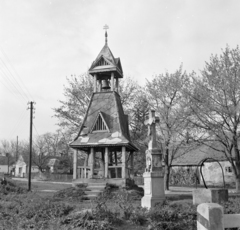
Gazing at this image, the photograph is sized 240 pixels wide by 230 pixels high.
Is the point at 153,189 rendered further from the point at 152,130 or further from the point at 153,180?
the point at 152,130

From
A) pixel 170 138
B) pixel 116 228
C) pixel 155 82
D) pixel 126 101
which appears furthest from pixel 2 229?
pixel 126 101

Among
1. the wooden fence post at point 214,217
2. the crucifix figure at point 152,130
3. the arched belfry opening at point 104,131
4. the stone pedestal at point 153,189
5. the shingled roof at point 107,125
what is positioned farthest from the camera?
the shingled roof at point 107,125

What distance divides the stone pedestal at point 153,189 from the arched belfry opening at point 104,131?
5.57 meters

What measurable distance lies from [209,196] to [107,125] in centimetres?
1195

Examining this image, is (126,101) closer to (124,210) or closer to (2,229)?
(124,210)

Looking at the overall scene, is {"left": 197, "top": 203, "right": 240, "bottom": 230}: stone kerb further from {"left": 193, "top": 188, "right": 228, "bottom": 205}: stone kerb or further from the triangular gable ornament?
the triangular gable ornament

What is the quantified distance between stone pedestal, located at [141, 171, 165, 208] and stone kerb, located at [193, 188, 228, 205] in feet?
10.3

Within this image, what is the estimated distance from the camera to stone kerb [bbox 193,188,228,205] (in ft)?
31.1

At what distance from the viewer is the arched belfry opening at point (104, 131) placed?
19797 mm

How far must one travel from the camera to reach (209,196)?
9.51 m

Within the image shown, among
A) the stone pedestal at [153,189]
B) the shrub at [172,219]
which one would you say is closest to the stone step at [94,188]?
the stone pedestal at [153,189]

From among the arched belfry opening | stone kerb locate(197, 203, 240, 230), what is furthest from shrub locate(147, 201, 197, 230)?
the arched belfry opening

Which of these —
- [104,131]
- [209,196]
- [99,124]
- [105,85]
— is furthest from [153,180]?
[105,85]

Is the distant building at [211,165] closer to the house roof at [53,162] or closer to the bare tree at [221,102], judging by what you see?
the bare tree at [221,102]
